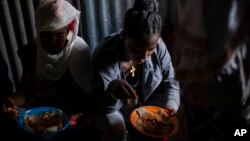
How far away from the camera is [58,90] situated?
1961 mm

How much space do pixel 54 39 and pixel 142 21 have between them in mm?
474

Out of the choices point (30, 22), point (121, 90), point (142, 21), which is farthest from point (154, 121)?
point (30, 22)

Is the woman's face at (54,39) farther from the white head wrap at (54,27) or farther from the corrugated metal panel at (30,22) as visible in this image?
the corrugated metal panel at (30,22)

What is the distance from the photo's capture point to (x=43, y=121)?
1723mm

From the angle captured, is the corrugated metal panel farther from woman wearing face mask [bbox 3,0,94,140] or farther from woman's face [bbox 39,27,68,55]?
woman's face [bbox 39,27,68,55]

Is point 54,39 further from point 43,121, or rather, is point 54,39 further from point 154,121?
point 154,121

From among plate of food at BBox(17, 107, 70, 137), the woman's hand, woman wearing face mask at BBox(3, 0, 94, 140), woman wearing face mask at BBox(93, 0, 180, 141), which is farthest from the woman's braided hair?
plate of food at BBox(17, 107, 70, 137)

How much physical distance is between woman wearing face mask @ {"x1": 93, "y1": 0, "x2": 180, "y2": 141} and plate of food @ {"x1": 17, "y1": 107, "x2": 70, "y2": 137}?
0.79ft

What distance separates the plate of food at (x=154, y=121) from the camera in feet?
5.45

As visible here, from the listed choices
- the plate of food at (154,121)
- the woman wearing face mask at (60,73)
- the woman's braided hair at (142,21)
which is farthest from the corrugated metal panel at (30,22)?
the plate of food at (154,121)

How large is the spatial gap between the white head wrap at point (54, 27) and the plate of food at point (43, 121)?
24 cm

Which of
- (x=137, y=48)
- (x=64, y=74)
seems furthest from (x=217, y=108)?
(x=64, y=74)

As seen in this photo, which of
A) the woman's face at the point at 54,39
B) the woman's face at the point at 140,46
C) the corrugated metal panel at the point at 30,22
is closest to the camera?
the woman's face at the point at 140,46

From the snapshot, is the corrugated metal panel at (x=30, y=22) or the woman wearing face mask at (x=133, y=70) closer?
the woman wearing face mask at (x=133, y=70)
